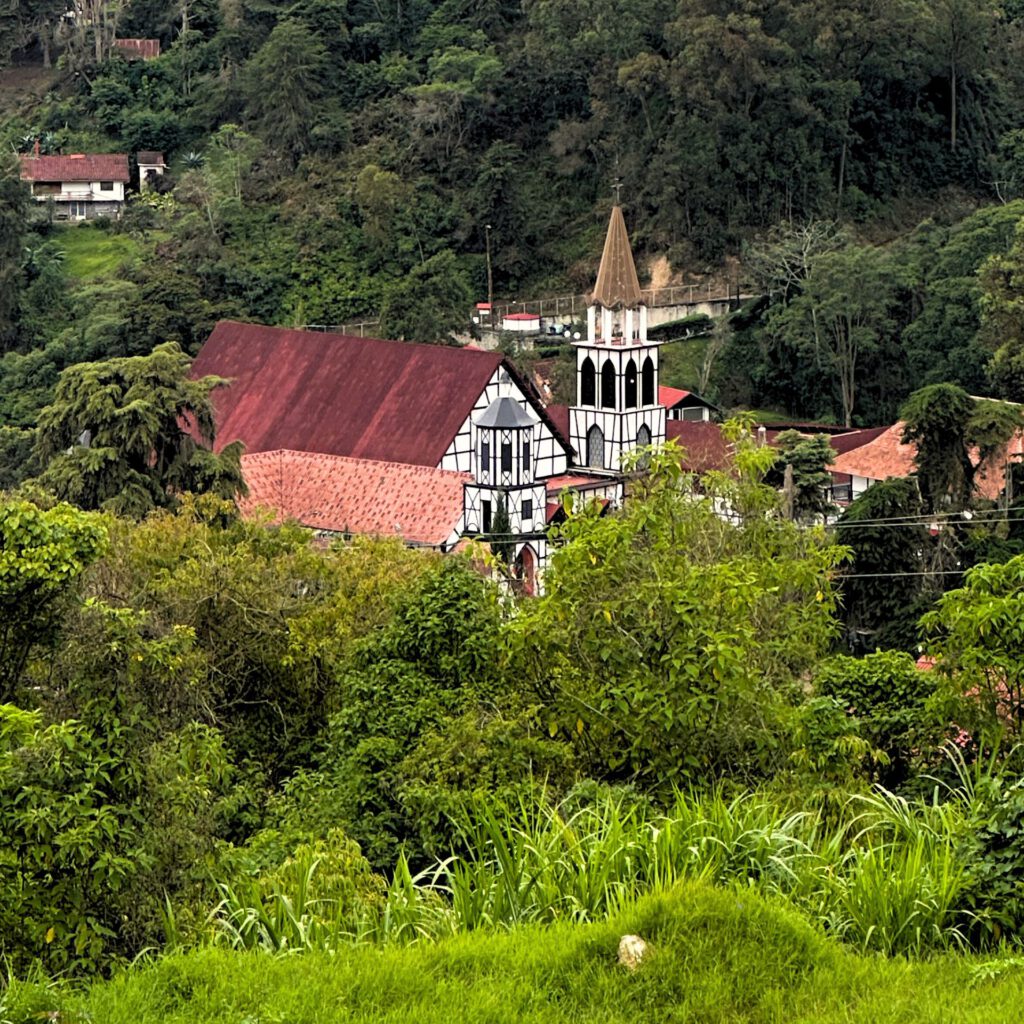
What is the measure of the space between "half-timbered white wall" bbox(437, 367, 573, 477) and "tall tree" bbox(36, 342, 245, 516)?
880cm

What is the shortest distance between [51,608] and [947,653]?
516 centimetres

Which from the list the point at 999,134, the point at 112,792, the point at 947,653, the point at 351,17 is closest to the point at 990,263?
the point at 999,134

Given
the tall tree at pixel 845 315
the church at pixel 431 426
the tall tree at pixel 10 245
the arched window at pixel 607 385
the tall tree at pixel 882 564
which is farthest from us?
the tall tree at pixel 10 245

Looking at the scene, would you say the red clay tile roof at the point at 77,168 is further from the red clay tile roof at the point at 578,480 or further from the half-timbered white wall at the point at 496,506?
the half-timbered white wall at the point at 496,506

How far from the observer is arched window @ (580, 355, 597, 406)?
136 feet

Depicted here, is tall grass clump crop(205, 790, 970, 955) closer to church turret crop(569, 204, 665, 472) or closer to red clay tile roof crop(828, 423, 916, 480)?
red clay tile roof crop(828, 423, 916, 480)

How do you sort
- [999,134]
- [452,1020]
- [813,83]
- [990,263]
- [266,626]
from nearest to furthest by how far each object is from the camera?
1. [452,1020]
2. [266,626]
3. [990,263]
4. [813,83]
5. [999,134]

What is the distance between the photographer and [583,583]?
13.2m

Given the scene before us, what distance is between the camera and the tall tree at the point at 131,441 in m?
26.5

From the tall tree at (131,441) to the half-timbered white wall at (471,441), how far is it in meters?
8.80

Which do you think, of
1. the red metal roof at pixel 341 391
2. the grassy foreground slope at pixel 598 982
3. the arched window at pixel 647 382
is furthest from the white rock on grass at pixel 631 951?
the arched window at pixel 647 382

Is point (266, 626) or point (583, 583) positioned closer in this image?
point (583, 583)

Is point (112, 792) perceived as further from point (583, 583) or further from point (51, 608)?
point (583, 583)

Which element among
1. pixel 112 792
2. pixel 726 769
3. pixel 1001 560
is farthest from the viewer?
pixel 1001 560
